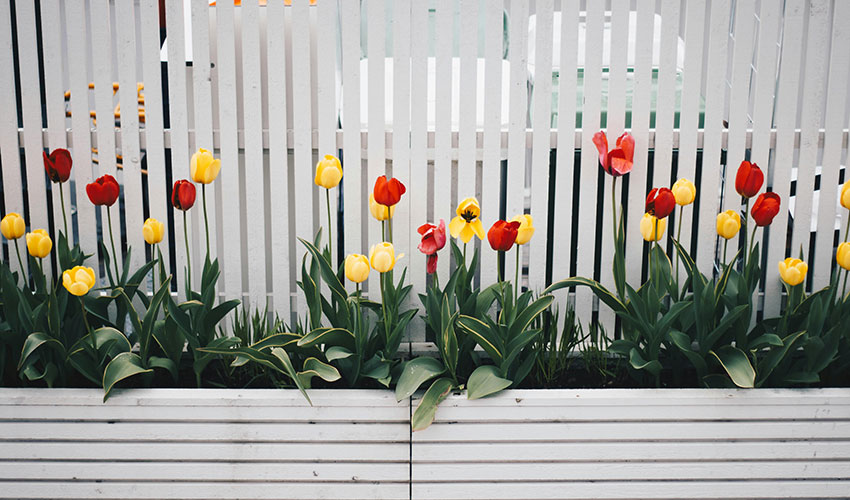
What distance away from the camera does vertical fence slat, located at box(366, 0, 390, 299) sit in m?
1.83

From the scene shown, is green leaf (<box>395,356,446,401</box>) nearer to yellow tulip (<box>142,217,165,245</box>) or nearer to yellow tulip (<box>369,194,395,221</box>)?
yellow tulip (<box>369,194,395,221</box>)

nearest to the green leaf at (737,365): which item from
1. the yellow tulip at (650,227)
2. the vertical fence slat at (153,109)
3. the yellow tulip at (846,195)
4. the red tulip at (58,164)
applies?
the yellow tulip at (650,227)

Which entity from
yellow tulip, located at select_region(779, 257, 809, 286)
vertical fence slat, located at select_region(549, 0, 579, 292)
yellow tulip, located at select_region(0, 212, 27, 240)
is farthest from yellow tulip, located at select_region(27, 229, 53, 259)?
yellow tulip, located at select_region(779, 257, 809, 286)

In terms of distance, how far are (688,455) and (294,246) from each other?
1250 millimetres

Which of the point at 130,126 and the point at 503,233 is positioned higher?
the point at 130,126

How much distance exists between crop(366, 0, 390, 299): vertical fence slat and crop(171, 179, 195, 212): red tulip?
1.56 feet

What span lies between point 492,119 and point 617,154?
37 centimetres

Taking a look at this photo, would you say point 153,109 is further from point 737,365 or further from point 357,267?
point 737,365

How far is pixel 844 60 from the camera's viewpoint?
187 cm

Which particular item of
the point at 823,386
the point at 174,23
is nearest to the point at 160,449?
the point at 174,23

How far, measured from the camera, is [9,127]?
6.27 feet

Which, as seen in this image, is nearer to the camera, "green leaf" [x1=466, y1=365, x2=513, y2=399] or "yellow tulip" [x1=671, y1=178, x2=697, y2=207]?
"green leaf" [x1=466, y1=365, x2=513, y2=399]

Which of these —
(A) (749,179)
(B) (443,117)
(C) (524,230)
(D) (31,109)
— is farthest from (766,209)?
(D) (31,109)

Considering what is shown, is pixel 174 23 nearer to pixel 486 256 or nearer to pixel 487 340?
pixel 486 256
